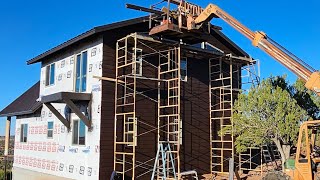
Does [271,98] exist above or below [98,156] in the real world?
above

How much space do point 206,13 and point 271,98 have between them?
4334 mm

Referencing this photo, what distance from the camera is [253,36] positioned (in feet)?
44.0

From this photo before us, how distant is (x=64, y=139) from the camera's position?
723 inches

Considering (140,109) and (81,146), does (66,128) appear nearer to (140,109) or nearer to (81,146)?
(81,146)

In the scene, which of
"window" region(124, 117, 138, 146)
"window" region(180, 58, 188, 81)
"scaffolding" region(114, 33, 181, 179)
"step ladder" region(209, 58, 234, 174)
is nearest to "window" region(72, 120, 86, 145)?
"scaffolding" region(114, 33, 181, 179)

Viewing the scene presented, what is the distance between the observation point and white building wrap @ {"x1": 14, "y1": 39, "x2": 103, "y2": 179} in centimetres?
1608

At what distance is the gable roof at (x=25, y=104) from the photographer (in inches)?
877

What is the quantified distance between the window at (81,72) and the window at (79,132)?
1547mm

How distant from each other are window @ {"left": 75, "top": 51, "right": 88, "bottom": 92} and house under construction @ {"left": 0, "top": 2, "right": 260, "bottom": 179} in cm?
5

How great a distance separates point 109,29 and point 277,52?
7.12 meters

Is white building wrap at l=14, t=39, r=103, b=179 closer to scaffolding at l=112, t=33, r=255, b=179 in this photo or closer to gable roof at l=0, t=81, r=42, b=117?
gable roof at l=0, t=81, r=42, b=117

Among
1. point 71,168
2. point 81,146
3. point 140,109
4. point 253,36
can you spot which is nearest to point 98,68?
point 140,109

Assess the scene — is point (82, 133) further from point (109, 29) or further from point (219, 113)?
point (219, 113)

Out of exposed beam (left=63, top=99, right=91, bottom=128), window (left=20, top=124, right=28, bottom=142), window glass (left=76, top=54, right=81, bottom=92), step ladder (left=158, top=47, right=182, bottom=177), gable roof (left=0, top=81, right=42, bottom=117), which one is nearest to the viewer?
exposed beam (left=63, top=99, right=91, bottom=128)
